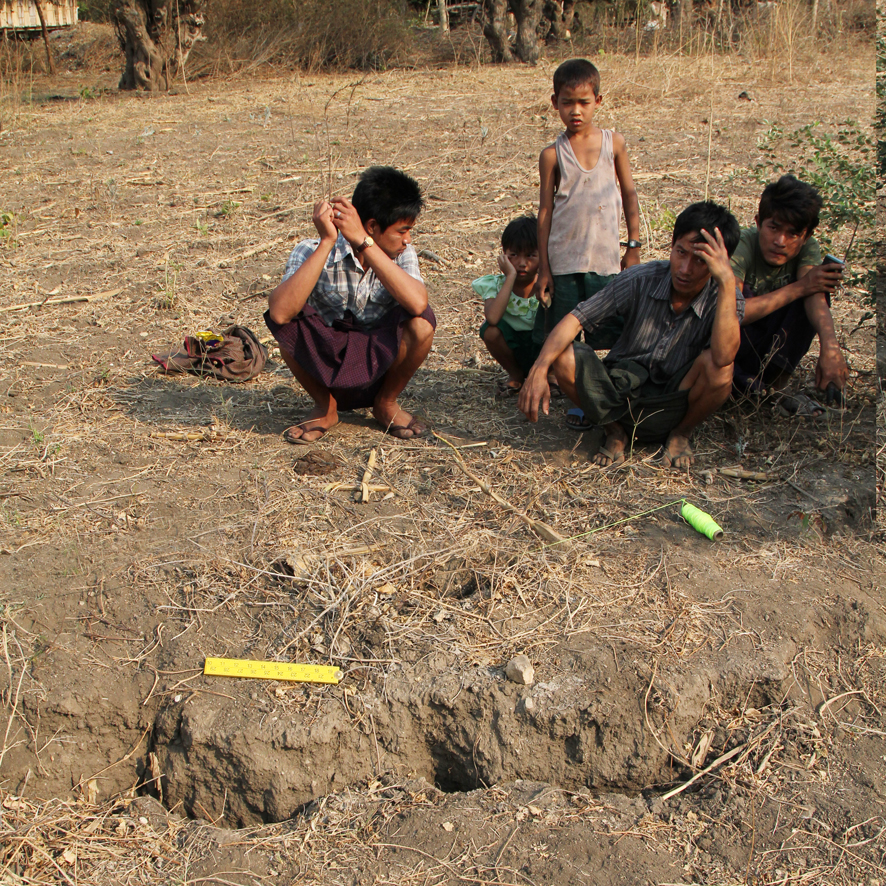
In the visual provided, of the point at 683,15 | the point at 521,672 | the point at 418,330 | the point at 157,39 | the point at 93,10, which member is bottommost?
the point at 521,672

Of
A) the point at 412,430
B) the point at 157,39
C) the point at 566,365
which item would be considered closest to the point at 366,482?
the point at 412,430

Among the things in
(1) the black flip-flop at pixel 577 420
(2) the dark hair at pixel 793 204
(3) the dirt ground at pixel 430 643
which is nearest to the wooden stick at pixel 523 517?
(3) the dirt ground at pixel 430 643

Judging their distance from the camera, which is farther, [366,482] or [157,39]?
[157,39]

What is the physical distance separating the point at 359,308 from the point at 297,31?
10.4 m

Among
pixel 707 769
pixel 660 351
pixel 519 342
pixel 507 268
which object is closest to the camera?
pixel 707 769

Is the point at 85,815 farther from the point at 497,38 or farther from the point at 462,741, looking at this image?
the point at 497,38

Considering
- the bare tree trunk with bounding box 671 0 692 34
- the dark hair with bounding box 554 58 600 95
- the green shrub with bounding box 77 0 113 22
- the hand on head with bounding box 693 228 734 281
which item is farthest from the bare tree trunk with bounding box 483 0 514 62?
the hand on head with bounding box 693 228 734 281

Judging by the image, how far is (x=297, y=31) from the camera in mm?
12000

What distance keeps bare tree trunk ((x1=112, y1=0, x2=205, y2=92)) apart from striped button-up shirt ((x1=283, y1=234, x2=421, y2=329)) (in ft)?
30.4

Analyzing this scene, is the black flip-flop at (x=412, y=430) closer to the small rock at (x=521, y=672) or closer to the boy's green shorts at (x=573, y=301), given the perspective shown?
the boy's green shorts at (x=573, y=301)

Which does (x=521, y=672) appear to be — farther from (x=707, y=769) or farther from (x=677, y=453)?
(x=677, y=453)

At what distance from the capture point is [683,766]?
→ 2.19 m

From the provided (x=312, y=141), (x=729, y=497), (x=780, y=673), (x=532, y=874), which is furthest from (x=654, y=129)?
(x=532, y=874)

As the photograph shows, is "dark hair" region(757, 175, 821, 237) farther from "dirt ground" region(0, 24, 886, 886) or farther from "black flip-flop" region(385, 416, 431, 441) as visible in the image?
"black flip-flop" region(385, 416, 431, 441)
